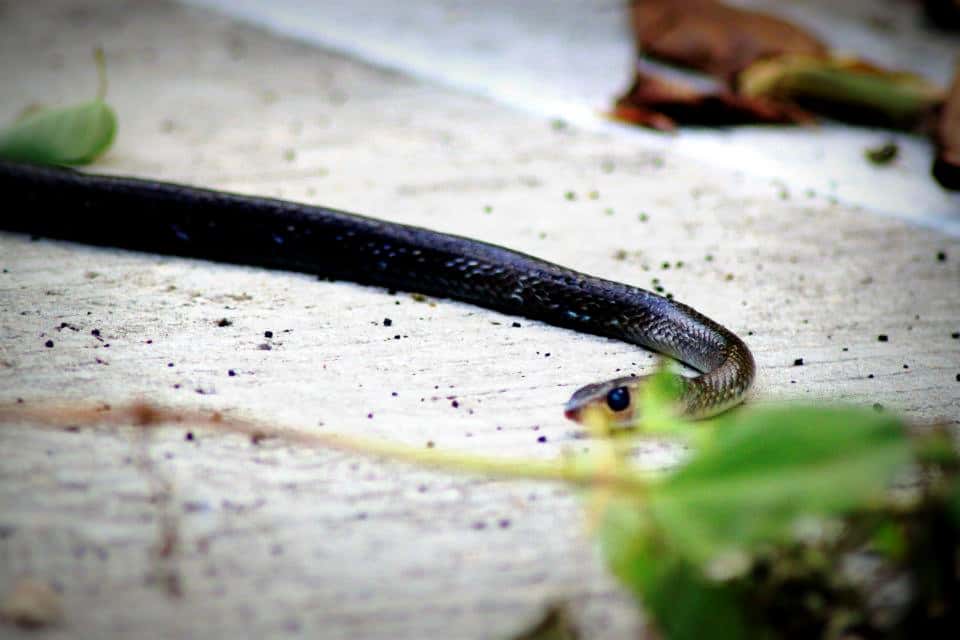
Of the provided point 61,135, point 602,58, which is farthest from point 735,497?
point 602,58

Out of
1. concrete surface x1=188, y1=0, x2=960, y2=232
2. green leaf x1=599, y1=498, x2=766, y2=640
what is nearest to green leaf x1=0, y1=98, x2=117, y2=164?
concrete surface x1=188, y1=0, x2=960, y2=232

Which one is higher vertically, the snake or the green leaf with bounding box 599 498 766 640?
the snake

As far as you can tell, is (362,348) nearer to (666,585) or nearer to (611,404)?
(611,404)

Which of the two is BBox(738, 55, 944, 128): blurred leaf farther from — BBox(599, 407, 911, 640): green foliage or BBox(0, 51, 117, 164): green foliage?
BBox(599, 407, 911, 640): green foliage

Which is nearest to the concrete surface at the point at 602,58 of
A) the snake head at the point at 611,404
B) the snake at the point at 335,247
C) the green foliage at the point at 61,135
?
the snake at the point at 335,247

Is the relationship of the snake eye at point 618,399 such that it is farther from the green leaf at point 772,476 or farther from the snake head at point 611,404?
the green leaf at point 772,476

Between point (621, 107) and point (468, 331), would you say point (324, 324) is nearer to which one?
point (468, 331)

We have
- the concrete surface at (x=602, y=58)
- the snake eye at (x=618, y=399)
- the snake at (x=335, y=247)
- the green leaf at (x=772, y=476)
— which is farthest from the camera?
the concrete surface at (x=602, y=58)

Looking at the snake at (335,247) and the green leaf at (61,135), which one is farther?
the green leaf at (61,135)
